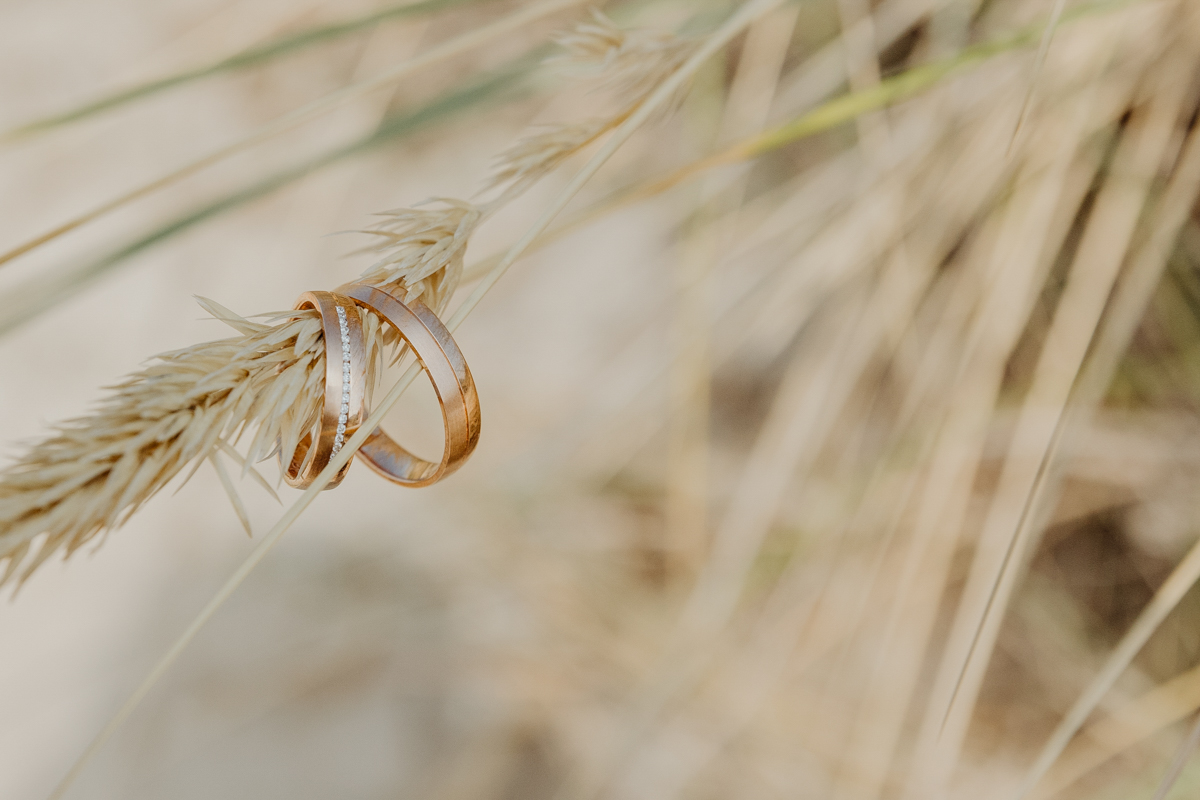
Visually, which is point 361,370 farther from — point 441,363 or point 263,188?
point 263,188

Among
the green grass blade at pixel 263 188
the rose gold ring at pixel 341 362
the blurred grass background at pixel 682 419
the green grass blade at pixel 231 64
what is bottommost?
the blurred grass background at pixel 682 419

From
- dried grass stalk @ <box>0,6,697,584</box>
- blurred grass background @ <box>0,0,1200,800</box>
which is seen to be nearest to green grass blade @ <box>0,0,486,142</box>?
blurred grass background @ <box>0,0,1200,800</box>

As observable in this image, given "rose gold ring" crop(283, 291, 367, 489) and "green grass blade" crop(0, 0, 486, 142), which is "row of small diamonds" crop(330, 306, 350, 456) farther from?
"green grass blade" crop(0, 0, 486, 142)

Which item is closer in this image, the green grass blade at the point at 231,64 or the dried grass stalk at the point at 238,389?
the dried grass stalk at the point at 238,389

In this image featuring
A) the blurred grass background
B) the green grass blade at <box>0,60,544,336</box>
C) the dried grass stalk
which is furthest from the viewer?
the blurred grass background

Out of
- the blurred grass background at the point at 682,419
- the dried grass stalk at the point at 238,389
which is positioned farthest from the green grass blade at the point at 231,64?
the dried grass stalk at the point at 238,389

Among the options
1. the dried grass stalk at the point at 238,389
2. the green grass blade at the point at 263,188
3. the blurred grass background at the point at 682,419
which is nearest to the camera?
the dried grass stalk at the point at 238,389

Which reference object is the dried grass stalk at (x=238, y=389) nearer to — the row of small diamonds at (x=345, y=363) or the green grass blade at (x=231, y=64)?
the row of small diamonds at (x=345, y=363)

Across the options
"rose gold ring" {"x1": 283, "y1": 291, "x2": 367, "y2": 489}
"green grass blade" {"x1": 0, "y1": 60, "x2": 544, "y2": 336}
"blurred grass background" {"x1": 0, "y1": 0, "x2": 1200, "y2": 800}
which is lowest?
"blurred grass background" {"x1": 0, "y1": 0, "x2": 1200, "y2": 800}

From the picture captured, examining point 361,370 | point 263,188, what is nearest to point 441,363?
point 361,370
